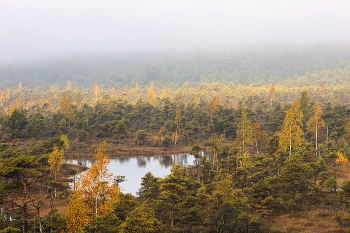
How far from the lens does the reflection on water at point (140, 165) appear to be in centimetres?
5584

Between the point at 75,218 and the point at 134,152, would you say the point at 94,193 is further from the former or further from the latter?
the point at 134,152

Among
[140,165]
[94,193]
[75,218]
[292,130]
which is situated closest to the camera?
[75,218]

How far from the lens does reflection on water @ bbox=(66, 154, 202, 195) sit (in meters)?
Result: 55.8

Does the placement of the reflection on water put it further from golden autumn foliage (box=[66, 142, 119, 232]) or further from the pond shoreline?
golden autumn foliage (box=[66, 142, 119, 232])

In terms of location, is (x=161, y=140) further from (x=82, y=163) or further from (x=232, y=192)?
(x=232, y=192)

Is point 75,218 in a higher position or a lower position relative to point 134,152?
higher

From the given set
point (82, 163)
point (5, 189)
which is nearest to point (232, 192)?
point (5, 189)

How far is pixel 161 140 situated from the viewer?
8506 centimetres

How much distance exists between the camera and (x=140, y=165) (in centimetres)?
6675

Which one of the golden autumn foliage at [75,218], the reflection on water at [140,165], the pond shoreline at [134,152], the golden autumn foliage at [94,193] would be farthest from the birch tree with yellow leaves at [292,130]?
the pond shoreline at [134,152]

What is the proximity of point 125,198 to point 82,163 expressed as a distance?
45229mm

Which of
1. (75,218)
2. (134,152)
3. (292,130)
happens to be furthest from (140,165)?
(75,218)

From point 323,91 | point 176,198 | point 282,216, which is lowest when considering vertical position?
point 282,216

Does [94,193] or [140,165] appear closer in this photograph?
[94,193]
